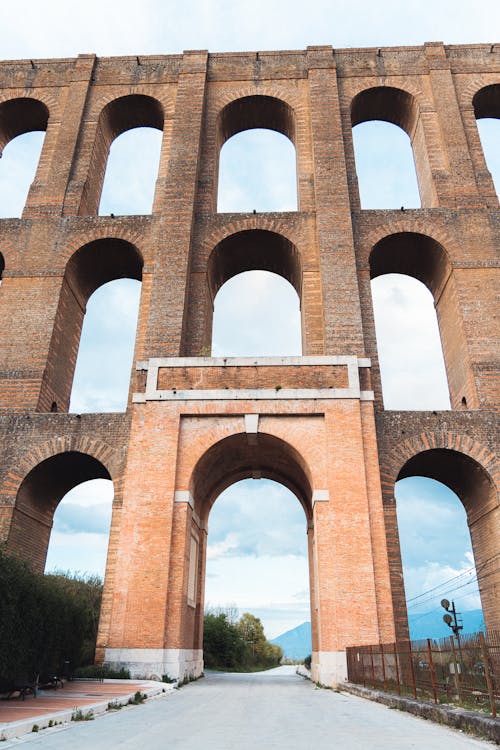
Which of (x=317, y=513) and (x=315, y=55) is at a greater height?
(x=315, y=55)

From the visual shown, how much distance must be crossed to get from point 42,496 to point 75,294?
22.7ft

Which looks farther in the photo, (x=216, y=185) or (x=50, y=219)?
(x=216, y=185)

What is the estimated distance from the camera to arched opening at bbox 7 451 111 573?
1491 cm

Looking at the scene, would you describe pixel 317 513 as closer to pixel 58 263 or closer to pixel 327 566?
pixel 327 566

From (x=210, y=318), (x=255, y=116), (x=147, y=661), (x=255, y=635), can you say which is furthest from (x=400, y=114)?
(x=255, y=635)

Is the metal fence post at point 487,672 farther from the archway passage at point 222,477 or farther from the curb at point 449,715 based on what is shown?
the archway passage at point 222,477

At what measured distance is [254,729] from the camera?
6520mm

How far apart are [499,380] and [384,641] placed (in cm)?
788

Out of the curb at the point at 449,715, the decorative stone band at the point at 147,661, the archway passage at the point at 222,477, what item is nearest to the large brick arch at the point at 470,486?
the archway passage at the point at 222,477

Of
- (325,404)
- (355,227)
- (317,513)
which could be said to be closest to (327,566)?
(317,513)

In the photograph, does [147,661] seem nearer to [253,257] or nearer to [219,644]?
[253,257]

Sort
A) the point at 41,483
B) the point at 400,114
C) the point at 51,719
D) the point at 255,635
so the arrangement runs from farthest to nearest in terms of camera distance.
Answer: the point at 255,635, the point at 400,114, the point at 41,483, the point at 51,719

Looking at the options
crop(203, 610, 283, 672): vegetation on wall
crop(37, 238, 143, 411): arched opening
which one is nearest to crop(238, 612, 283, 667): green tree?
crop(203, 610, 283, 672): vegetation on wall

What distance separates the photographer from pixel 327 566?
514 inches
